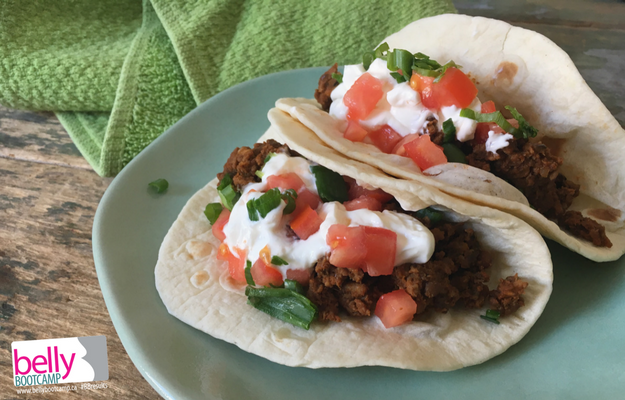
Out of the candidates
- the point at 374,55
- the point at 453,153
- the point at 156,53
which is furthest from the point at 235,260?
the point at 156,53

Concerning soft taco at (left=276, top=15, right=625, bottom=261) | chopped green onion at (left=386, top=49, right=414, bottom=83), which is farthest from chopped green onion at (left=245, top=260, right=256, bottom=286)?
chopped green onion at (left=386, top=49, right=414, bottom=83)

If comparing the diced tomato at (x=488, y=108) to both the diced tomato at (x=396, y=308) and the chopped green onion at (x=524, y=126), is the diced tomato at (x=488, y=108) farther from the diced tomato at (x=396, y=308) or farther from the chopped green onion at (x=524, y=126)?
the diced tomato at (x=396, y=308)

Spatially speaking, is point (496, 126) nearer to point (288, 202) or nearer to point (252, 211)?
point (288, 202)

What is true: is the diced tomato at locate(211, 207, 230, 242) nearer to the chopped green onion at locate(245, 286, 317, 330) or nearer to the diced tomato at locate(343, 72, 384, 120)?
the chopped green onion at locate(245, 286, 317, 330)

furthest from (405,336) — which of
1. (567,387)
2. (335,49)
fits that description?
(335,49)

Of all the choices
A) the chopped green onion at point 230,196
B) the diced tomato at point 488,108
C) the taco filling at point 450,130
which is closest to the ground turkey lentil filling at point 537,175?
the taco filling at point 450,130

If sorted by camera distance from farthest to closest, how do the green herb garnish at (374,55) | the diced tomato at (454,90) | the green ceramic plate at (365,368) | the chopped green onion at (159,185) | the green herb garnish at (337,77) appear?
the chopped green onion at (159,185) < the green herb garnish at (337,77) < the green herb garnish at (374,55) < the diced tomato at (454,90) < the green ceramic plate at (365,368)
